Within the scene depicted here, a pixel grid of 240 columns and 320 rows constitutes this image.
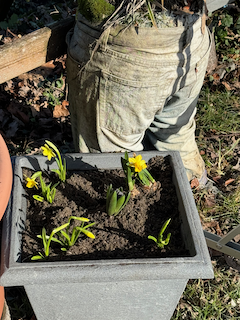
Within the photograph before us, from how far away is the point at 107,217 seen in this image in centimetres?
159

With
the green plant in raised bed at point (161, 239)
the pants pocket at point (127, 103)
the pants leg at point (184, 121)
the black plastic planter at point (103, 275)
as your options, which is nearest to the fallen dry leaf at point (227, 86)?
the pants leg at point (184, 121)

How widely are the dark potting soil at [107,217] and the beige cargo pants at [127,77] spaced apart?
0.27 m

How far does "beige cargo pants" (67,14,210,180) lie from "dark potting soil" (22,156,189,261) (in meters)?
0.27

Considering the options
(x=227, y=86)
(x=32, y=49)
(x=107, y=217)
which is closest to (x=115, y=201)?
(x=107, y=217)

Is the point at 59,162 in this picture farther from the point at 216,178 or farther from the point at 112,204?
the point at 216,178

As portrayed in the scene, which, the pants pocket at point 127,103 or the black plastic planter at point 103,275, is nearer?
the black plastic planter at point 103,275

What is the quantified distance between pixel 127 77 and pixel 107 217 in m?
0.67

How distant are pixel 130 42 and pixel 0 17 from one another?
2.56 m

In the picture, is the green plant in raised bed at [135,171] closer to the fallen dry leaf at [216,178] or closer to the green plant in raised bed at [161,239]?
the green plant in raised bed at [161,239]

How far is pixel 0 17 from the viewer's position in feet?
11.8

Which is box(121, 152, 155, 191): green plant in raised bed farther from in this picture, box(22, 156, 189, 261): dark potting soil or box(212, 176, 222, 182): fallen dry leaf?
box(212, 176, 222, 182): fallen dry leaf

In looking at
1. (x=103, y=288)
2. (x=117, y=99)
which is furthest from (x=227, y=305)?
(x=117, y=99)

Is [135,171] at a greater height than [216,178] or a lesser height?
greater

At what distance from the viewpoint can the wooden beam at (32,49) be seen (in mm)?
1745
